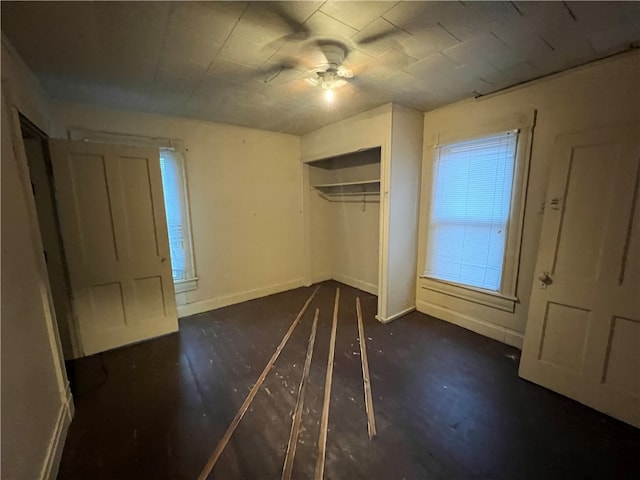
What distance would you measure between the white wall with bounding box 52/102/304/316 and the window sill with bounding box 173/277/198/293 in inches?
3.0

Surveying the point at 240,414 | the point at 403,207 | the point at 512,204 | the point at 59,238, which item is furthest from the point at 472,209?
the point at 59,238

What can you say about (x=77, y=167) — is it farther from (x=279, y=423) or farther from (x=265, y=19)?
(x=279, y=423)

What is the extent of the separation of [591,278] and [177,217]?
3989 millimetres

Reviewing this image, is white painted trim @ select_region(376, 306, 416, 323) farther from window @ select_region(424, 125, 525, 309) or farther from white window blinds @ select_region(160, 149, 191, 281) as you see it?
white window blinds @ select_region(160, 149, 191, 281)

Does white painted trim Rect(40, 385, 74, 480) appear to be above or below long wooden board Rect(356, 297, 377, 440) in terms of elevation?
above

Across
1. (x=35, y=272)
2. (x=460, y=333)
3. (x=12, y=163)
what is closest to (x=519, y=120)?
(x=460, y=333)

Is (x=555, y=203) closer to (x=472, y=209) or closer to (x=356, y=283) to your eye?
(x=472, y=209)

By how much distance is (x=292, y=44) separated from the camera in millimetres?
1747

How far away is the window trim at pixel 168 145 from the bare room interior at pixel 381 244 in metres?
0.03

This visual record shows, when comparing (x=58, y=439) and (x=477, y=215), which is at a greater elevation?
(x=477, y=215)

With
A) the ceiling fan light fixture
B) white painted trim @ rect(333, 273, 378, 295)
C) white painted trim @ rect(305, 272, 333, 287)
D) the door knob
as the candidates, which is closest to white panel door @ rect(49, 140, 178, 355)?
the ceiling fan light fixture

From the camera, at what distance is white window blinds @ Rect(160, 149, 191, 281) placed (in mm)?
3248

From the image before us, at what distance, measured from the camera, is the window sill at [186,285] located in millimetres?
3436

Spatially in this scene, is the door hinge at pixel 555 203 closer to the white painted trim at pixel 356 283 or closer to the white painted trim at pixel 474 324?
the white painted trim at pixel 474 324
